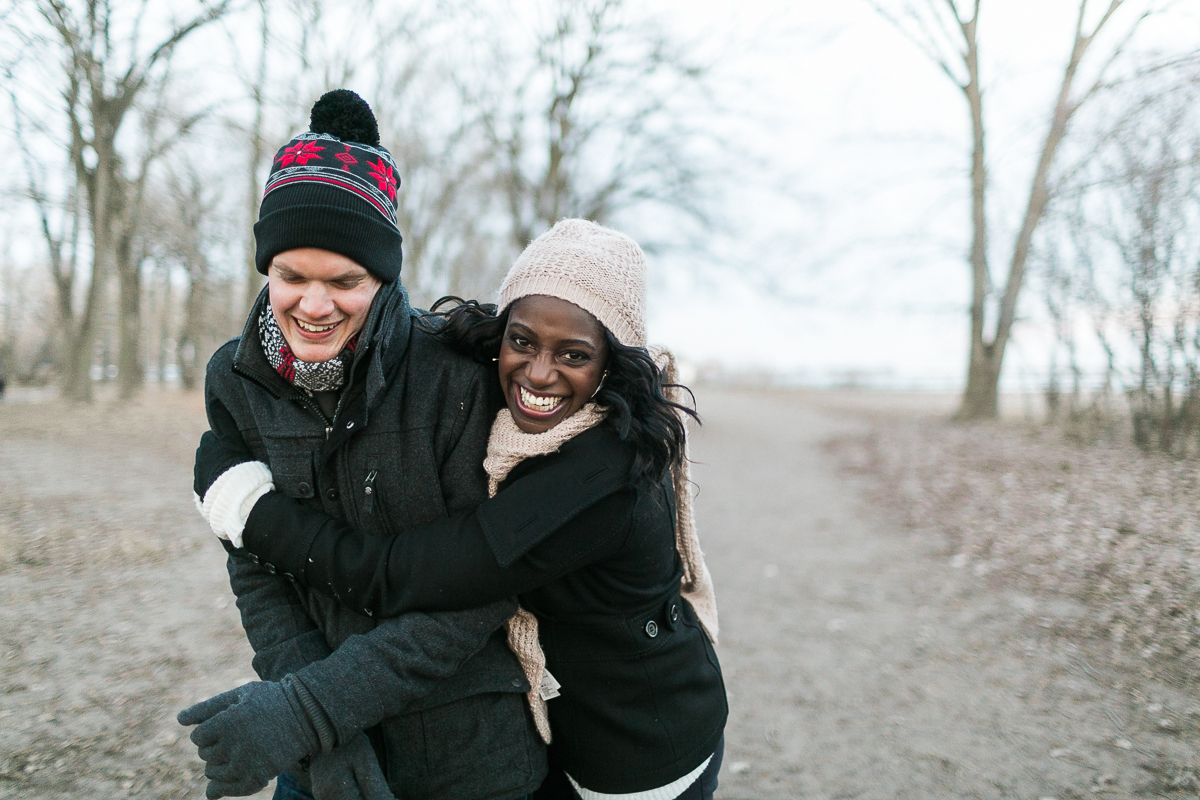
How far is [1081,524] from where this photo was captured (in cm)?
678

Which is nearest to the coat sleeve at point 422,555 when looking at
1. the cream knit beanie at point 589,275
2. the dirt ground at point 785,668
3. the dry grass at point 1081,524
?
the cream knit beanie at point 589,275

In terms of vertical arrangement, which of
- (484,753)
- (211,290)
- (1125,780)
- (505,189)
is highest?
(505,189)

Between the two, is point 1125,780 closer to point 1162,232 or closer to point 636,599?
point 636,599

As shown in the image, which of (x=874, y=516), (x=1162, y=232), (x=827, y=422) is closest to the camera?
(x=1162, y=232)

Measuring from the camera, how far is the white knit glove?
5.63 ft

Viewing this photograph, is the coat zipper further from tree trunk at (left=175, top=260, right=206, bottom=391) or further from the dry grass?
tree trunk at (left=175, top=260, right=206, bottom=391)

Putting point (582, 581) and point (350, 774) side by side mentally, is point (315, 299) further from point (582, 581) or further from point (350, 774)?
point (350, 774)

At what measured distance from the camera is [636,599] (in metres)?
1.83

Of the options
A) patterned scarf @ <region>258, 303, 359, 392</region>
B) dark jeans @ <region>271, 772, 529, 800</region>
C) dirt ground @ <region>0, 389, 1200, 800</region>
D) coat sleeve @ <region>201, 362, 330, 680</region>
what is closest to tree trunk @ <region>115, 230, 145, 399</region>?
dirt ground @ <region>0, 389, 1200, 800</region>

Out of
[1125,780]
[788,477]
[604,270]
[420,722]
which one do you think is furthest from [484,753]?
[788,477]

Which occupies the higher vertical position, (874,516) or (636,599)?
(636,599)

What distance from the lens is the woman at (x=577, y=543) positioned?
1611mm

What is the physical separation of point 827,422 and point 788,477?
748cm

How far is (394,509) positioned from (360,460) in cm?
14
